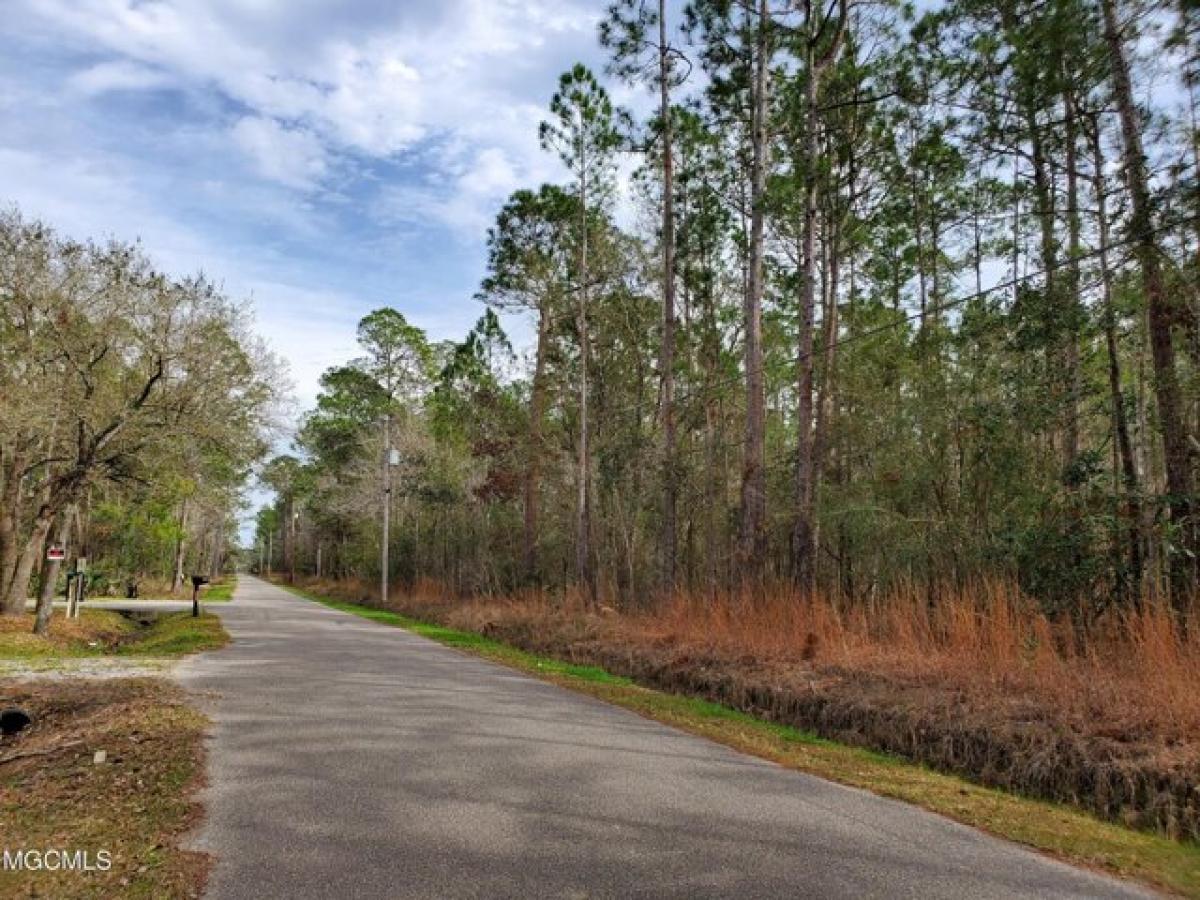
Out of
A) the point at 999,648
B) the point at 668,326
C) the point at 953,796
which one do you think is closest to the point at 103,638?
the point at 668,326

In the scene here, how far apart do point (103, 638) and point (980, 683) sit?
19877 mm

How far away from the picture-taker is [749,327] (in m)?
15.6

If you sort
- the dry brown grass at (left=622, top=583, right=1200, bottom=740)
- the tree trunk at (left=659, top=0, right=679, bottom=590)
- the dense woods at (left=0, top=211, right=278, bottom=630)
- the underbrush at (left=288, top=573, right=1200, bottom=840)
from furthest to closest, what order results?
the tree trunk at (left=659, top=0, right=679, bottom=590) → the dense woods at (left=0, top=211, right=278, bottom=630) → the dry brown grass at (left=622, top=583, right=1200, bottom=740) → the underbrush at (left=288, top=573, right=1200, bottom=840)

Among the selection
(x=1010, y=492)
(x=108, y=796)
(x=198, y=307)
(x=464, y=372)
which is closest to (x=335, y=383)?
(x=464, y=372)

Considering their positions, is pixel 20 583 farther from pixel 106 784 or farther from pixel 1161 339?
pixel 1161 339

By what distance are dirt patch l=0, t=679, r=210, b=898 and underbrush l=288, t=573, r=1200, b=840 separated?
627 centimetres

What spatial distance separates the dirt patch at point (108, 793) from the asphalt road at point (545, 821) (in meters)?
0.23

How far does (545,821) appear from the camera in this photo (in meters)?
4.84

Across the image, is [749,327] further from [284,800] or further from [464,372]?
[464,372]

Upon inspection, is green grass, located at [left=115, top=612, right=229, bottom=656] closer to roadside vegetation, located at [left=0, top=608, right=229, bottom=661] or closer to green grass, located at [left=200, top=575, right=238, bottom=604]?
roadside vegetation, located at [left=0, top=608, right=229, bottom=661]

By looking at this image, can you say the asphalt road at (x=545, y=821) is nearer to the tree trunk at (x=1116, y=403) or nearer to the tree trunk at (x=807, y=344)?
the tree trunk at (x=1116, y=403)

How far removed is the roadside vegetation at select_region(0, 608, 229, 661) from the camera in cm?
1507

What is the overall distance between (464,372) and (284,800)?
2819 cm

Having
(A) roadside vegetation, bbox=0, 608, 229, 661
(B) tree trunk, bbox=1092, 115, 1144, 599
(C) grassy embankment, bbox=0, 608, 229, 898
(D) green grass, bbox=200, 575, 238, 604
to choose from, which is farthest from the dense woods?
(D) green grass, bbox=200, 575, 238, 604
